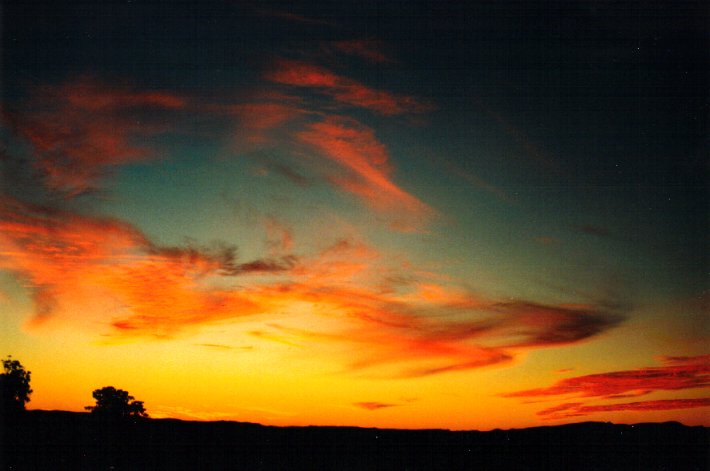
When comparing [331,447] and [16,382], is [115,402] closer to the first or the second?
[16,382]

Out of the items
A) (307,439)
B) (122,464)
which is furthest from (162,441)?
(307,439)

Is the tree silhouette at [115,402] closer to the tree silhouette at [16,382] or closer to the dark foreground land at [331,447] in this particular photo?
the tree silhouette at [16,382]

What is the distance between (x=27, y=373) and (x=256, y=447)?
34322mm

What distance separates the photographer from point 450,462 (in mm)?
18734

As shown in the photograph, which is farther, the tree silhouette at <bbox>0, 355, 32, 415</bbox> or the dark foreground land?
the tree silhouette at <bbox>0, 355, 32, 415</bbox>

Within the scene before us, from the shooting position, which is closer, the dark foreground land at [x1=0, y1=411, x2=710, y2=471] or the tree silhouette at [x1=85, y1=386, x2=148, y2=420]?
the dark foreground land at [x1=0, y1=411, x2=710, y2=471]

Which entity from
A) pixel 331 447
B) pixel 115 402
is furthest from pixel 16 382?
pixel 331 447

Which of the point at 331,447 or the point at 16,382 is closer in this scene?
the point at 331,447

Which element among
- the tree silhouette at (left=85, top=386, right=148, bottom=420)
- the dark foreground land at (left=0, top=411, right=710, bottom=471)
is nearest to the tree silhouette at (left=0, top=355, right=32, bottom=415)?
the tree silhouette at (left=85, top=386, right=148, bottom=420)

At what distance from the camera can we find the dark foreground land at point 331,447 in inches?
706

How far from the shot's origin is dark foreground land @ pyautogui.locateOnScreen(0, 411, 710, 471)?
58.9 feet

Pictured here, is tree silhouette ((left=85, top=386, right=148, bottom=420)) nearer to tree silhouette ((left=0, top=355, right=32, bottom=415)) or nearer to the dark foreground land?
tree silhouette ((left=0, top=355, right=32, bottom=415))

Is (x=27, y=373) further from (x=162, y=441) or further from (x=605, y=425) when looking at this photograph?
(x=605, y=425)

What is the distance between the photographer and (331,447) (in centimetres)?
1922
